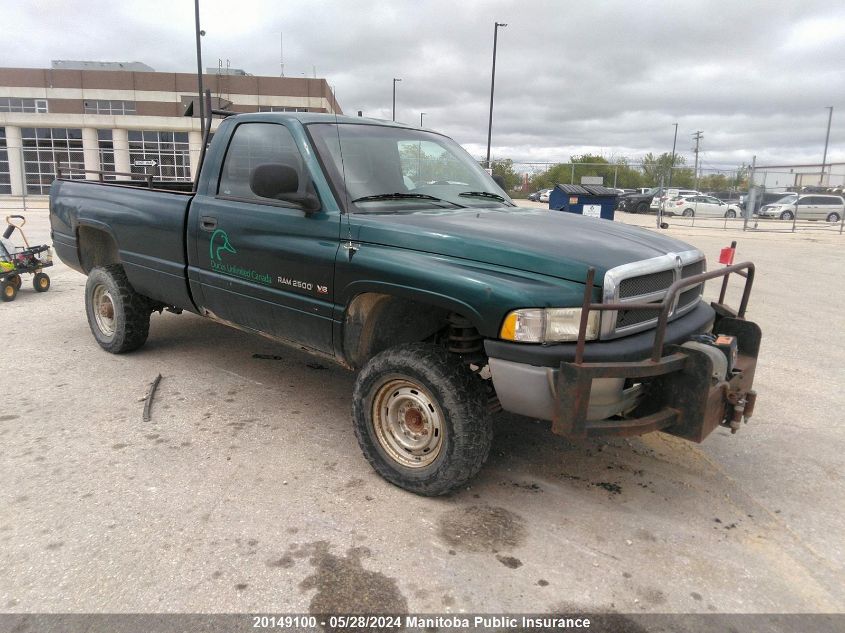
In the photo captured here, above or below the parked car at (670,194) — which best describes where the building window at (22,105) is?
above

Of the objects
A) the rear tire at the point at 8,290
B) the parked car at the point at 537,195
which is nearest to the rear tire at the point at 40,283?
the rear tire at the point at 8,290

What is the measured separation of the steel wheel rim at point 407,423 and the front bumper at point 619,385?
0.48 metres

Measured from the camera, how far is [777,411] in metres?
4.57

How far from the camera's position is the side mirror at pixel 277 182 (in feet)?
10.9

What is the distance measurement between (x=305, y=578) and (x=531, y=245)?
5.81 feet

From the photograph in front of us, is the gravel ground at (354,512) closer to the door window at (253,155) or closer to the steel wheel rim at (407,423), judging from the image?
the steel wheel rim at (407,423)

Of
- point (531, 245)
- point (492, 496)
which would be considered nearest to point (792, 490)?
point (492, 496)

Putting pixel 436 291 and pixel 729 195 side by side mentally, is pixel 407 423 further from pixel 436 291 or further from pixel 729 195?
pixel 729 195

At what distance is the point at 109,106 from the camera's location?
143 ft

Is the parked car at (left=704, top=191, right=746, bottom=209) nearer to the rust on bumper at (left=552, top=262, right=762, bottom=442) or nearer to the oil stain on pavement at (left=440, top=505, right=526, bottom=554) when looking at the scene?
the rust on bumper at (left=552, top=262, right=762, bottom=442)

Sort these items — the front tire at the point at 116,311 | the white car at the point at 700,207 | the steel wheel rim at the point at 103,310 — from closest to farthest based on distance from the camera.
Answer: the front tire at the point at 116,311, the steel wheel rim at the point at 103,310, the white car at the point at 700,207

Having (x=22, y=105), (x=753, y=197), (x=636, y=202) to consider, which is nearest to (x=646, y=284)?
(x=753, y=197)

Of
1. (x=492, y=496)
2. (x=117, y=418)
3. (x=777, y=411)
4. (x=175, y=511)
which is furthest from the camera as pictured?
(x=777, y=411)

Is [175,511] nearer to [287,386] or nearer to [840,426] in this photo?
[287,386]
